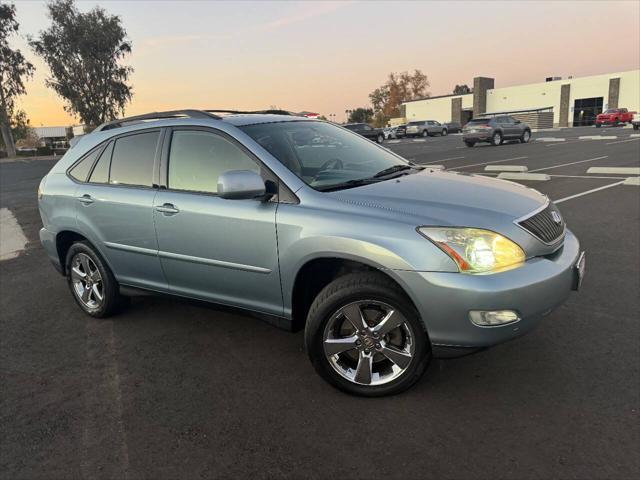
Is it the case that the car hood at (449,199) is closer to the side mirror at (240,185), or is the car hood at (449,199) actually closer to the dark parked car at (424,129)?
the side mirror at (240,185)

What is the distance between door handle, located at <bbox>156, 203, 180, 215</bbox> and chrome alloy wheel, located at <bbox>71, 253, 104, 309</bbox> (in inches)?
45.5

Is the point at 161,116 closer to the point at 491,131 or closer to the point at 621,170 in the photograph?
the point at 621,170

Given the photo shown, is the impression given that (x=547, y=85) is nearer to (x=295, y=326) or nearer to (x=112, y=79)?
(x=112, y=79)

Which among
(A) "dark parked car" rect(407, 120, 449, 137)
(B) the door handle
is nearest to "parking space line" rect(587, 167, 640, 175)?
(B) the door handle

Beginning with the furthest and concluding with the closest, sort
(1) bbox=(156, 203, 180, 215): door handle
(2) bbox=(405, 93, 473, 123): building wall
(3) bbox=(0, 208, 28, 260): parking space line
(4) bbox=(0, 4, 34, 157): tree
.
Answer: (2) bbox=(405, 93, 473, 123): building wall, (4) bbox=(0, 4, 34, 157): tree, (3) bbox=(0, 208, 28, 260): parking space line, (1) bbox=(156, 203, 180, 215): door handle

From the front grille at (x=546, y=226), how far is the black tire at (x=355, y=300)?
2.77ft

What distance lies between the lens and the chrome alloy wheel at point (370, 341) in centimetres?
282

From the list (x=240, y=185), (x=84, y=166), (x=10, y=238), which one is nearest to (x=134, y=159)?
(x=84, y=166)

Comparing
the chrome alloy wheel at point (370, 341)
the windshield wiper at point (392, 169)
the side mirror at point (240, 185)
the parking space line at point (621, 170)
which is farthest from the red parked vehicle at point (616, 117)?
the side mirror at point (240, 185)

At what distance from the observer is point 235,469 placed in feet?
7.78

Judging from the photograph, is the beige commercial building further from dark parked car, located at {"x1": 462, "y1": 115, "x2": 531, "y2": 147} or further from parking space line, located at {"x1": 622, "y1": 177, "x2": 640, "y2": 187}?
parking space line, located at {"x1": 622, "y1": 177, "x2": 640, "y2": 187}

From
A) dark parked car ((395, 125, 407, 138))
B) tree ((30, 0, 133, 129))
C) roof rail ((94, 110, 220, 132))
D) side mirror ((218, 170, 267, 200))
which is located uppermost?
tree ((30, 0, 133, 129))

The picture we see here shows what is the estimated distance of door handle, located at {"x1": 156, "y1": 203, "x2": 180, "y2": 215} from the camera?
11.5 feet

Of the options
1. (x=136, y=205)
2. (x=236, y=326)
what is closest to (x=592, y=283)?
(x=236, y=326)
